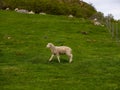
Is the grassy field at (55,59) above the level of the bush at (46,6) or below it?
below

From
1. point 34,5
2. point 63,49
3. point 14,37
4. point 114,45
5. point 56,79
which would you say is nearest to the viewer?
point 56,79

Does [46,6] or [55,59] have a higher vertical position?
[46,6]

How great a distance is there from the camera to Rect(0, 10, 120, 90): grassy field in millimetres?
30344

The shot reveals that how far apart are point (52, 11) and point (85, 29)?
87.8 ft

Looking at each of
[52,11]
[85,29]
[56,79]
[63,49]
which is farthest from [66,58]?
[52,11]

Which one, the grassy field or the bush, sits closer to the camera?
the grassy field

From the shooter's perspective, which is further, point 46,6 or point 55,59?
point 46,6

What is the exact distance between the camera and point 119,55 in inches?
1647

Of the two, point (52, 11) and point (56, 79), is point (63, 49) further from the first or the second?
point (52, 11)

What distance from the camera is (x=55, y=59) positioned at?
3859 cm

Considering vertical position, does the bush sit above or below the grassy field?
above

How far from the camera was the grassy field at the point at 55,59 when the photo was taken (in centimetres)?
3034

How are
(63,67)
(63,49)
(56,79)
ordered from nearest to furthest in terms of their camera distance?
(56,79) < (63,67) < (63,49)

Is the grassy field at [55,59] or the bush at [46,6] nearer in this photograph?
the grassy field at [55,59]
